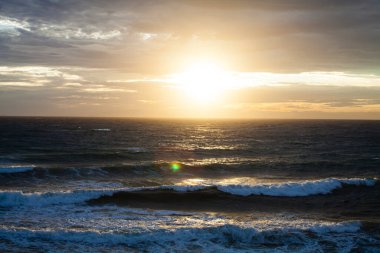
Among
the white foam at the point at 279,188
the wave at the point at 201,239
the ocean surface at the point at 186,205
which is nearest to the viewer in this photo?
the wave at the point at 201,239

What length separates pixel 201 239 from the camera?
61.6 ft

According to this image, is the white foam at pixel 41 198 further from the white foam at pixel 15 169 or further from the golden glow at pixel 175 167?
the golden glow at pixel 175 167

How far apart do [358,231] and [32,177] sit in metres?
28.1

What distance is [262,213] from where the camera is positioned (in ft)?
82.5

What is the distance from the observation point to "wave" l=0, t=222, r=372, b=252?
17.8 metres

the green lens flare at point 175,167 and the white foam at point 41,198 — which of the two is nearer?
the white foam at point 41,198

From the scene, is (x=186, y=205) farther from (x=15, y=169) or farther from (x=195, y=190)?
(x=15, y=169)

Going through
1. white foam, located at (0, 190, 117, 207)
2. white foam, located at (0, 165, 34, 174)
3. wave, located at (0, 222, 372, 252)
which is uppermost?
white foam, located at (0, 165, 34, 174)

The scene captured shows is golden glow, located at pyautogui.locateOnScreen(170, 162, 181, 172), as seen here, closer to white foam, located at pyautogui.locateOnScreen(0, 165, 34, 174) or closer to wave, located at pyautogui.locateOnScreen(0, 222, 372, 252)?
white foam, located at pyautogui.locateOnScreen(0, 165, 34, 174)

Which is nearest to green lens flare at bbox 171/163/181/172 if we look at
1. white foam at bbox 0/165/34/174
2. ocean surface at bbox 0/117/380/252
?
ocean surface at bbox 0/117/380/252

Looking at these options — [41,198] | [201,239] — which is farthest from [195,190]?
[201,239]

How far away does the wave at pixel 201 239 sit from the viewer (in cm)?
1775

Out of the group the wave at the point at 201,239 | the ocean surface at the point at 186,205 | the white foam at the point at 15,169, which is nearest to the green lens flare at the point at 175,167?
the ocean surface at the point at 186,205

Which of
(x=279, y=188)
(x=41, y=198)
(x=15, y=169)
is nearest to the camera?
(x=41, y=198)
